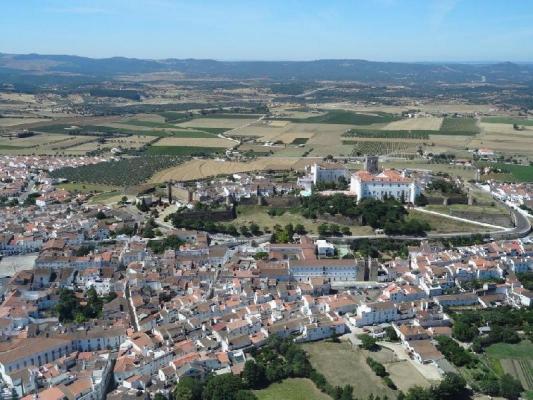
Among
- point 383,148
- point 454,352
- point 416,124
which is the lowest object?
point 383,148

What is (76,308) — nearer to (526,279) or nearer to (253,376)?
(253,376)

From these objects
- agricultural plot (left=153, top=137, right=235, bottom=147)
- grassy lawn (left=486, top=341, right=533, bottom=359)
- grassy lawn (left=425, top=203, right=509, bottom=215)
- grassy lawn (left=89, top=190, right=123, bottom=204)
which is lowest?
agricultural plot (left=153, top=137, right=235, bottom=147)

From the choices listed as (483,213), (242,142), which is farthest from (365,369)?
(242,142)

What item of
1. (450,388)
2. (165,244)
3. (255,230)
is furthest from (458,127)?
(450,388)

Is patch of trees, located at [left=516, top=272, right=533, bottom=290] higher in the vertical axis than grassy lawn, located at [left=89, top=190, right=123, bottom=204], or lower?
higher

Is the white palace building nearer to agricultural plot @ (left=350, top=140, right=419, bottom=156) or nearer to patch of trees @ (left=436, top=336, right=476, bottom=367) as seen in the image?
patch of trees @ (left=436, top=336, right=476, bottom=367)

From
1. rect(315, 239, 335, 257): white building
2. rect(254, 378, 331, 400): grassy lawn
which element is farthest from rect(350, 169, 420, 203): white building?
rect(254, 378, 331, 400): grassy lawn

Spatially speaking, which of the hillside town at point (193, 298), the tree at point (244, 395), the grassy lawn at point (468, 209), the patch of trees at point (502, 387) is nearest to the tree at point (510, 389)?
the patch of trees at point (502, 387)
